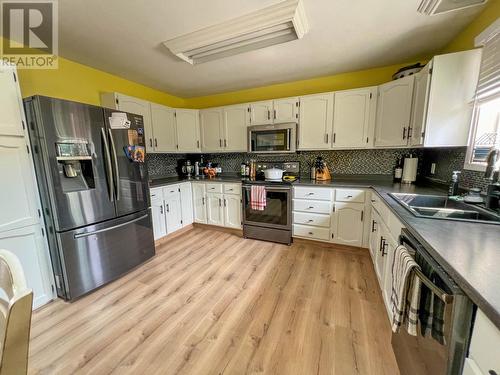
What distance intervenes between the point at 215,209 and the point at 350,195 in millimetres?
2027

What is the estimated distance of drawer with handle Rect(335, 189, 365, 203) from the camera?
2.43 metres

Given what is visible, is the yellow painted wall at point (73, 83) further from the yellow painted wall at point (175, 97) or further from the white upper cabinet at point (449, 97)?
the white upper cabinet at point (449, 97)

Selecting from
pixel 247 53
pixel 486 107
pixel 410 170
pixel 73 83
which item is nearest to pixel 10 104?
pixel 73 83

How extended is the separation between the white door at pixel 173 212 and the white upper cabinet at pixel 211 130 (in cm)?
102

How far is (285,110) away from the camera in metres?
3.01

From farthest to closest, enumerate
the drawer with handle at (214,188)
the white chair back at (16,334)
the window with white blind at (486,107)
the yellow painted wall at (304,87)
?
the drawer with handle at (214,188) → the yellow painted wall at (304,87) → the window with white blind at (486,107) → the white chair back at (16,334)

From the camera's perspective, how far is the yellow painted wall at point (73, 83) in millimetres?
2064

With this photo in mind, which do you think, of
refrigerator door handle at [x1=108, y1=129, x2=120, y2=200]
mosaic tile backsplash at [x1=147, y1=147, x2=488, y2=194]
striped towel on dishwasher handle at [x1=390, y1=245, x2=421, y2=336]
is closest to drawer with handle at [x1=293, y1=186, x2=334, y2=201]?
mosaic tile backsplash at [x1=147, y1=147, x2=488, y2=194]

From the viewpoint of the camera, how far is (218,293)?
1.90m

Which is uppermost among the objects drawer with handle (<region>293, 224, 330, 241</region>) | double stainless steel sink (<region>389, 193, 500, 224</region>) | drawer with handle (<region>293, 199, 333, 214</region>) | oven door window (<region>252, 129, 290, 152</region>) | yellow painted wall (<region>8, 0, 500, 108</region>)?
yellow painted wall (<region>8, 0, 500, 108</region>)

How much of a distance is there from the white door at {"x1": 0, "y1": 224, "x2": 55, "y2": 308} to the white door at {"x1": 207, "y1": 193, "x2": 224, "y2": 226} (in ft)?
6.52

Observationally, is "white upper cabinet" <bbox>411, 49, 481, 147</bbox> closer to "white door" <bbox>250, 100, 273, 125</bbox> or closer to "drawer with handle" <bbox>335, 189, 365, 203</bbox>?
"drawer with handle" <bbox>335, 189, 365, 203</bbox>

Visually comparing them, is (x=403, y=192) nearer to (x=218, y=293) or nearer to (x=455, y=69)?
(x=455, y=69)

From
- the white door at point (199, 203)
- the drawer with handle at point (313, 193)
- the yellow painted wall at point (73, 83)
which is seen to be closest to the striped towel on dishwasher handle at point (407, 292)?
the drawer with handle at point (313, 193)
